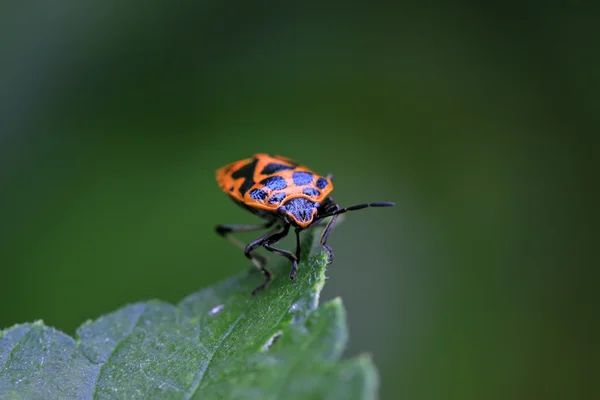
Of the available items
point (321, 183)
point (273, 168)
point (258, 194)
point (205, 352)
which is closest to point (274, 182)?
point (258, 194)

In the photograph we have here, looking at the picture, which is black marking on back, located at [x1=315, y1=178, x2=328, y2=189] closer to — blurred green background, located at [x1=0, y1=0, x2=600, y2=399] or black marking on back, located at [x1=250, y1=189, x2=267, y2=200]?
black marking on back, located at [x1=250, y1=189, x2=267, y2=200]

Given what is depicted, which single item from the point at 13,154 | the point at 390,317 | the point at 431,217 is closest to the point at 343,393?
the point at 390,317

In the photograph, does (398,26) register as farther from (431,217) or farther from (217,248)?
(217,248)

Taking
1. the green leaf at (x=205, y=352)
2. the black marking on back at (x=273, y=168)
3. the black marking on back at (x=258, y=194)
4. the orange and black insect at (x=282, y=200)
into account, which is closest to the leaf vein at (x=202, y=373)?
the green leaf at (x=205, y=352)

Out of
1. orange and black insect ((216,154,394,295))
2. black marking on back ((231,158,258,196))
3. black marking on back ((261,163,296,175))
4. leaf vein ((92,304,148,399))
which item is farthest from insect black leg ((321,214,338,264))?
leaf vein ((92,304,148,399))

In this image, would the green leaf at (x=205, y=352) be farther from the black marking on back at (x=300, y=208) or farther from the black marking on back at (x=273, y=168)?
the black marking on back at (x=273, y=168)
